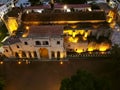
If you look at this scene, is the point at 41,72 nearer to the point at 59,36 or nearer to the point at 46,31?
the point at 59,36

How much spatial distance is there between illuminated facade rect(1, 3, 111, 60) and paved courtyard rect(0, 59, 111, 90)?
291 centimetres

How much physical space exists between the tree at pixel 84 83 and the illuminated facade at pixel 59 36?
14716 millimetres

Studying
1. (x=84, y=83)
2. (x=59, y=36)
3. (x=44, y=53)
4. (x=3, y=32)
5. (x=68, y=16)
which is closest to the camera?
(x=84, y=83)

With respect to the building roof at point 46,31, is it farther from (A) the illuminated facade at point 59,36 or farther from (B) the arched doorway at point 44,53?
(B) the arched doorway at point 44,53

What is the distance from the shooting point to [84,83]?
25109mm

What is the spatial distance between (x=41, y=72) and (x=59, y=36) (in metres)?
9.69

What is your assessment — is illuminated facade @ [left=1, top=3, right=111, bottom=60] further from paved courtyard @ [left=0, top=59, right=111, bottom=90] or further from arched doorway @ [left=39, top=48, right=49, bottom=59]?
paved courtyard @ [left=0, top=59, right=111, bottom=90]

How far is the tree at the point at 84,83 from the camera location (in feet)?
81.6

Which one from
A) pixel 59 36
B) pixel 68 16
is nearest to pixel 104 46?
pixel 59 36

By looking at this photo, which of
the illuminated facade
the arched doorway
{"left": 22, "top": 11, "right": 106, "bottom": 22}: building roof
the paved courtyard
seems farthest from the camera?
{"left": 22, "top": 11, "right": 106, "bottom": 22}: building roof

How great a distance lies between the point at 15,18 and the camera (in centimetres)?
4856

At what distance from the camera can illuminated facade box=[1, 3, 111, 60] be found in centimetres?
4025

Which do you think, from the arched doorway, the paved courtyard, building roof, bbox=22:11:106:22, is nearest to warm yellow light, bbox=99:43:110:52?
the paved courtyard

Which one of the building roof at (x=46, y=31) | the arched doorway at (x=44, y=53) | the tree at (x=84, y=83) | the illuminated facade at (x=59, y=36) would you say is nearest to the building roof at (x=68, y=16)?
the illuminated facade at (x=59, y=36)
